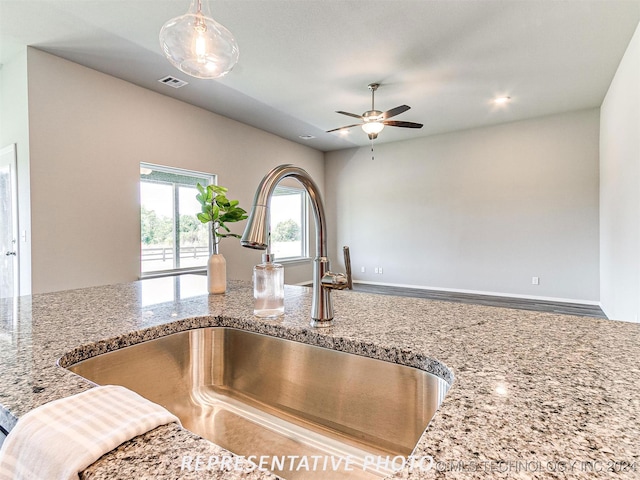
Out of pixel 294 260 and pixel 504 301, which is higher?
pixel 294 260

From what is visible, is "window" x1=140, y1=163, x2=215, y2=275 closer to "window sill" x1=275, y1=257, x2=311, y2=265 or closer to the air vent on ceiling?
the air vent on ceiling

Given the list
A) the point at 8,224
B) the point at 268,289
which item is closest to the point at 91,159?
the point at 8,224

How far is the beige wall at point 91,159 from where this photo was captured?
10.1 feet

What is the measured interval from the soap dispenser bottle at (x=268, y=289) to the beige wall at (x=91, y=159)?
3113 mm

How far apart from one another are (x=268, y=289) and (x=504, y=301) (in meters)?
5.05

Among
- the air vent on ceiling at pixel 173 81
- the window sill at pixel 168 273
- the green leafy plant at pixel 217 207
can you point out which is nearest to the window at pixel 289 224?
the window sill at pixel 168 273

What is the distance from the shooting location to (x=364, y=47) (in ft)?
10.1

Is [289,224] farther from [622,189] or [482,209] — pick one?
[622,189]

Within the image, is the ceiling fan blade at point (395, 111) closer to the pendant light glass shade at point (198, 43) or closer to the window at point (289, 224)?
the pendant light glass shade at point (198, 43)

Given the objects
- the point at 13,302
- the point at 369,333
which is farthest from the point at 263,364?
the point at 13,302

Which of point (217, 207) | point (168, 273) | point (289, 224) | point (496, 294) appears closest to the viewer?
point (217, 207)

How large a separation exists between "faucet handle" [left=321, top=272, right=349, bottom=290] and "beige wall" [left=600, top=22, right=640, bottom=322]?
3.27 m

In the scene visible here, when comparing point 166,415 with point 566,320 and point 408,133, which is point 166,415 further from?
point 408,133

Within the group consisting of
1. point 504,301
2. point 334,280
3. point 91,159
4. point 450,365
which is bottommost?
point 504,301
